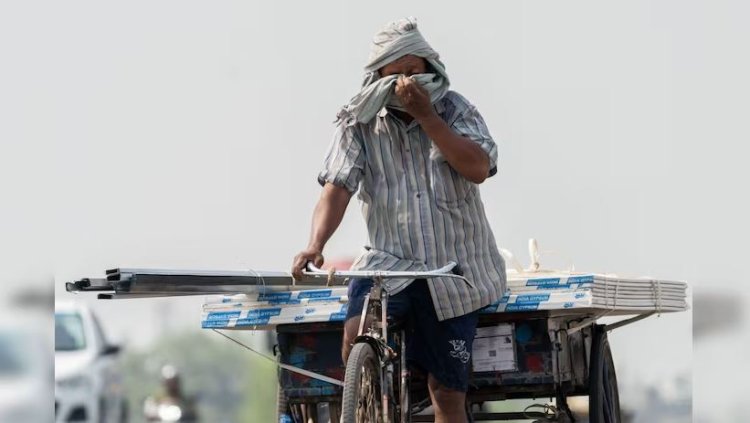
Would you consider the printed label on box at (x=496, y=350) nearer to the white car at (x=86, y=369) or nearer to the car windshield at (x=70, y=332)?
the white car at (x=86, y=369)

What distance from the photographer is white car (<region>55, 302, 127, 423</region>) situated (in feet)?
61.7

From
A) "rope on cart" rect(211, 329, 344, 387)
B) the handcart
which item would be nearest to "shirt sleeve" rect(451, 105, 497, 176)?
the handcart

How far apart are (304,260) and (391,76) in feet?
2.81

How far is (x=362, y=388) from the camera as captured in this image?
23.5 feet

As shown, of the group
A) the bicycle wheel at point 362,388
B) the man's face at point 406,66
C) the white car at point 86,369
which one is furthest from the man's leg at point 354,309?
the white car at point 86,369

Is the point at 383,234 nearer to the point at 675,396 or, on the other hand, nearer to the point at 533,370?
the point at 533,370

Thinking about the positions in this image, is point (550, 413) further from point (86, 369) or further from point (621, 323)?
point (86, 369)

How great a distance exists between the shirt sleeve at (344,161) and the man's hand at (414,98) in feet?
1.41

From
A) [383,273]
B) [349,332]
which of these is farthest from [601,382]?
[383,273]

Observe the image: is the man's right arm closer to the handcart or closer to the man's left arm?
the handcart

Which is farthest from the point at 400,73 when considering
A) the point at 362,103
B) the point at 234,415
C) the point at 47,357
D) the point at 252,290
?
the point at 234,415

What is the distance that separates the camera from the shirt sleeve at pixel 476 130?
7793mm

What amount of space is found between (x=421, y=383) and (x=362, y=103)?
→ 4.38 feet

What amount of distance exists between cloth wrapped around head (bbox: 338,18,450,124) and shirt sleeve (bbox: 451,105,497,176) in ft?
0.53
